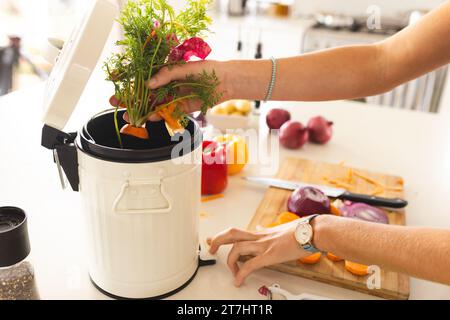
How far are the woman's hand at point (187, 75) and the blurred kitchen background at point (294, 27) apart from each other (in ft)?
5.54

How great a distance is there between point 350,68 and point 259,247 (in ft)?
1.50

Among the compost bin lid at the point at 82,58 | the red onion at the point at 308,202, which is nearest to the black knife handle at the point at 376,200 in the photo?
the red onion at the point at 308,202

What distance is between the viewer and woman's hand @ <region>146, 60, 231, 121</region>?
2.16 ft

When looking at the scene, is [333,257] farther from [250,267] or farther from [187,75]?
[187,75]

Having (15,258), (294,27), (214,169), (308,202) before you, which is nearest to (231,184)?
(214,169)

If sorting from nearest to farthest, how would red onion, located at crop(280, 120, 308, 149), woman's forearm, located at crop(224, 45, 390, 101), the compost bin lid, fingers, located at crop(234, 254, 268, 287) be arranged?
the compost bin lid < fingers, located at crop(234, 254, 268, 287) < woman's forearm, located at crop(224, 45, 390, 101) < red onion, located at crop(280, 120, 308, 149)

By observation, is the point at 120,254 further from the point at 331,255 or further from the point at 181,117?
the point at 331,255

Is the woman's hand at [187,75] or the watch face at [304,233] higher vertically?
the woman's hand at [187,75]

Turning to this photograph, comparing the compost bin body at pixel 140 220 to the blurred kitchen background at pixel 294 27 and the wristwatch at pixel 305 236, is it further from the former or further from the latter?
the blurred kitchen background at pixel 294 27

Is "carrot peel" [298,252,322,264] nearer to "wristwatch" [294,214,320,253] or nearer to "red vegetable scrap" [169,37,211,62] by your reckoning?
"wristwatch" [294,214,320,253]

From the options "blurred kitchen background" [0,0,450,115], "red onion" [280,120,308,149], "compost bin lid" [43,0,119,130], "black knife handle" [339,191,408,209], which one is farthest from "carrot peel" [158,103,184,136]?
"blurred kitchen background" [0,0,450,115]

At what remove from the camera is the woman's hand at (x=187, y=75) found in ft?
2.16

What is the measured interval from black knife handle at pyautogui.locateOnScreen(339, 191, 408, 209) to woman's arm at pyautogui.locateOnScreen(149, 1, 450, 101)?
0.23 m

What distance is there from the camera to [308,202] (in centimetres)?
92
